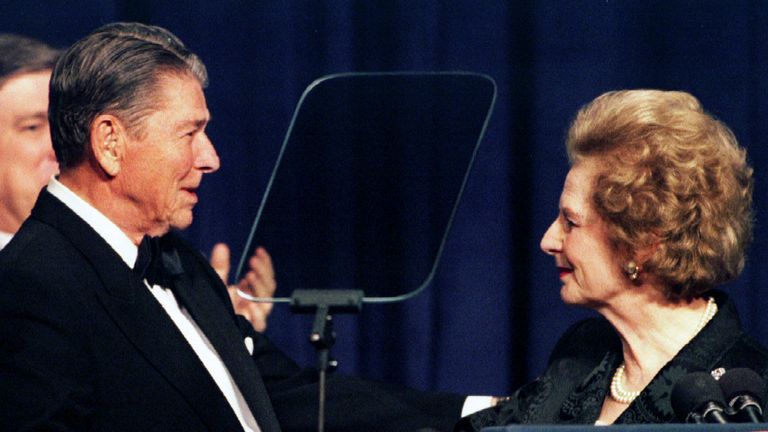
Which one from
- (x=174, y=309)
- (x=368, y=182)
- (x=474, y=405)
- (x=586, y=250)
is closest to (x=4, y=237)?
(x=174, y=309)

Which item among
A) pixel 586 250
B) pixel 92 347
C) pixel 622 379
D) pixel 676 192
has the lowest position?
pixel 622 379

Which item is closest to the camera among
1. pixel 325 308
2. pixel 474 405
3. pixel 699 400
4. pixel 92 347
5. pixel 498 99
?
pixel 699 400

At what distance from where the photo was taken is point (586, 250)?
212 centimetres

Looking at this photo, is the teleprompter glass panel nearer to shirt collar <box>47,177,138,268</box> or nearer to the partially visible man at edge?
the partially visible man at edge

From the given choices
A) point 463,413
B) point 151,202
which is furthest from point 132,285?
point 463,413

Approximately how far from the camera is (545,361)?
2975 millimetres

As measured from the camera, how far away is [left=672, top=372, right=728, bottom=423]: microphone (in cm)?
158

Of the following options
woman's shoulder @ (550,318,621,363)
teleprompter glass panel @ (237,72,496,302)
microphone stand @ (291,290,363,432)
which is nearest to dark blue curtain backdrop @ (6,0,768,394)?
teleprompter glass panel @ (237,72,496,302)

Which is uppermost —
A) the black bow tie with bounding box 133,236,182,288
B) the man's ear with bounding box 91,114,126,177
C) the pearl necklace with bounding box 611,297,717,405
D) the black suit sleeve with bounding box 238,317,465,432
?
the man's ear with bounding box 91,114,126,177

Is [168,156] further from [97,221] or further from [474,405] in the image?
[474,405]

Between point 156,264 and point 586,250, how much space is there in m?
0.74

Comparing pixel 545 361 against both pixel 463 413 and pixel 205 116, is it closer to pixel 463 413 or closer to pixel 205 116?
pixel 463 413

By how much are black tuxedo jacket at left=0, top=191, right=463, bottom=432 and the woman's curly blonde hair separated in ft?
2.34

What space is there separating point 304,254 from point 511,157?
0.52 meters
